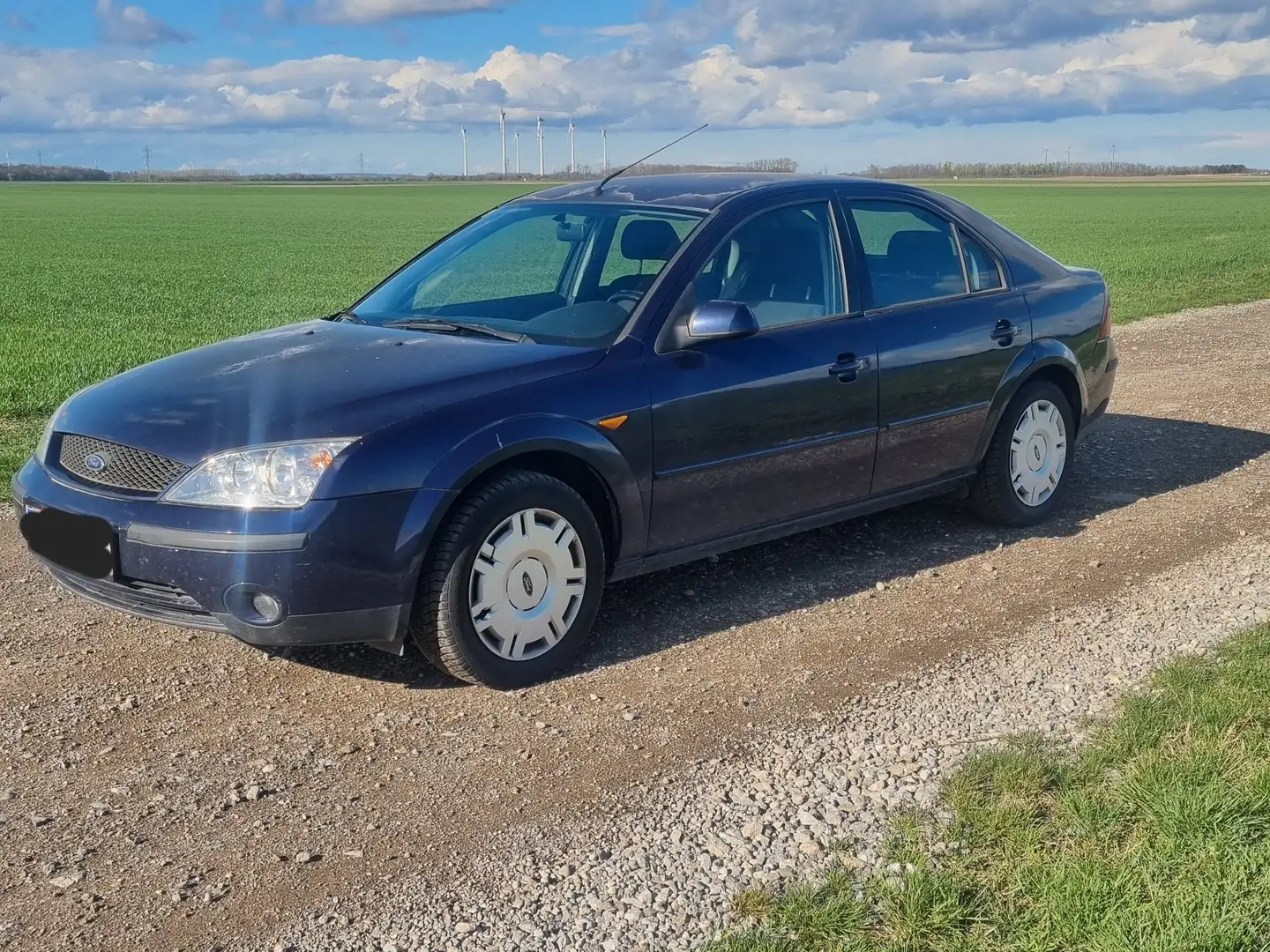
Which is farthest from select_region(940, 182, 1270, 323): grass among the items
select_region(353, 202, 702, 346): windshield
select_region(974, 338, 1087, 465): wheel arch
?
select_region(353, 202, 702, 346): windshield

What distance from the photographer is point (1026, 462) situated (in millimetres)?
6449

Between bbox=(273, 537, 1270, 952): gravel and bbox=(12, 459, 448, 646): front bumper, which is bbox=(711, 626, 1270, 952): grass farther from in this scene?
bbox=(12, 459, 448, 646): front bumper

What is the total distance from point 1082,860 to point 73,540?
3230 mm

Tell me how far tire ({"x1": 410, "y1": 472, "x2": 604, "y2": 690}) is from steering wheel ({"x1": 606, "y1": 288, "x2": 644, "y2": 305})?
2.91ft

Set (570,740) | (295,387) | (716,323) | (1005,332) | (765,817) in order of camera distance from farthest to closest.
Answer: (1005,332) → (716,323) → (295,387) → (570,740) → (765,817)

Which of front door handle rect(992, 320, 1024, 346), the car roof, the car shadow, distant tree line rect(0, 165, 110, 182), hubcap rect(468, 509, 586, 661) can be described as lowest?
the car shadow

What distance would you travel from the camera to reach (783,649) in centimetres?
483

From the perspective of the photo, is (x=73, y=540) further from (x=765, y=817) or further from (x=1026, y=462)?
(x=1026, y=462)

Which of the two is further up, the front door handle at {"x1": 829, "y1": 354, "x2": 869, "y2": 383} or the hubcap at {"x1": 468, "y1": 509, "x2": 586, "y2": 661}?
the front door handle at {"x1": 829, "y1": 354, "x2": 869, "y2": 383}

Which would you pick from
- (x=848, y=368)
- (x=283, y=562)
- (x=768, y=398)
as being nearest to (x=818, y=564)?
(x=848, y=368)

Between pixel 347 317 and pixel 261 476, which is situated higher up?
pixel 347 317

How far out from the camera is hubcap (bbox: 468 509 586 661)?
4312 mm

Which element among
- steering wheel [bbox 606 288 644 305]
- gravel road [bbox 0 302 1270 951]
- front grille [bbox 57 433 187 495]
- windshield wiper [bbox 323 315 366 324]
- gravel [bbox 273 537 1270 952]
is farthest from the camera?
windshield wiper [bbox 323 315 366 324]

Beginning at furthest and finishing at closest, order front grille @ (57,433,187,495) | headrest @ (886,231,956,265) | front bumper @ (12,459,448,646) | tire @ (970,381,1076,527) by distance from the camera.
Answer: tire @ (970,381,1076,527) → headrest @ (886,231,956,265) → front grille @ (57,433,187,495) → front bumper @ (12,459,448,646)
